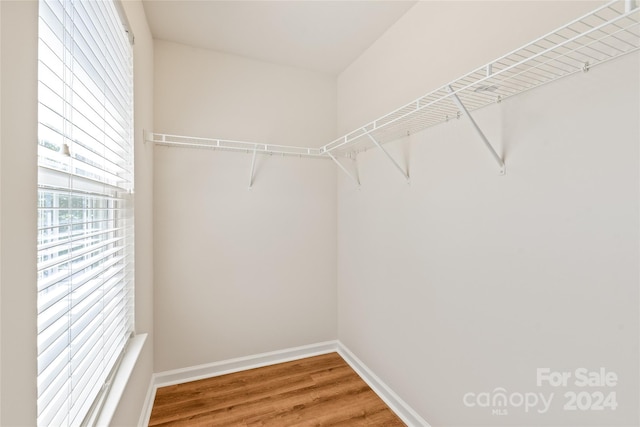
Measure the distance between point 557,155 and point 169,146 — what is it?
223 cm

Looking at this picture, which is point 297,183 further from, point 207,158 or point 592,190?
point 592,190

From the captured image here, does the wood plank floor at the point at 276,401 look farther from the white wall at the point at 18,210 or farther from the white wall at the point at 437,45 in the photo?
the white wall at the point at 437,45

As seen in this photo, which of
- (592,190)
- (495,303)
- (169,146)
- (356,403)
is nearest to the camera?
(592,190)

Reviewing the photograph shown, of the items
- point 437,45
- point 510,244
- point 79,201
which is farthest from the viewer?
point 437,45

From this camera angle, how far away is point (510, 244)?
1.16 meters

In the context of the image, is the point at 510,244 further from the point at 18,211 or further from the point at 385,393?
the point at 18,211

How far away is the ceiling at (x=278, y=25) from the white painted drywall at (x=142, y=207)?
20cm

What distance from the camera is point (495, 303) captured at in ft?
4.00

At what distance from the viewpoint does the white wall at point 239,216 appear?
2.05m

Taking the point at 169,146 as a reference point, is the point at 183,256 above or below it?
below

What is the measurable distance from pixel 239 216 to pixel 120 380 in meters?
1.26

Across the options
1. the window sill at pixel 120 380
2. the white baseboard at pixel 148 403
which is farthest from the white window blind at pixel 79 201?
the white baseboard at pixel 148 403

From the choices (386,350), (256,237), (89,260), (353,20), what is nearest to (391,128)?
(353,20)

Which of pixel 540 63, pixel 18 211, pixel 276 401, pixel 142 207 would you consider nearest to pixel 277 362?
pixel 276 401
